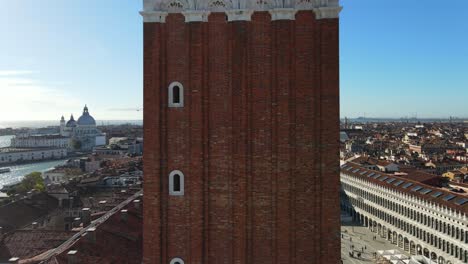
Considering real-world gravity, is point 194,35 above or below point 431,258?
above

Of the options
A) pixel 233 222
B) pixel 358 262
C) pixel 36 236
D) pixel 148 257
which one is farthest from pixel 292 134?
pixel 358 262

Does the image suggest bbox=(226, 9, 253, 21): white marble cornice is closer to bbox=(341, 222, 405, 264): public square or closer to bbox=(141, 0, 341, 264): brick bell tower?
bbox=(141, 0, 341, 264): brick bell tower

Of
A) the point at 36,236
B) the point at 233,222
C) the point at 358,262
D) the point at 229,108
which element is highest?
the point at 229,108

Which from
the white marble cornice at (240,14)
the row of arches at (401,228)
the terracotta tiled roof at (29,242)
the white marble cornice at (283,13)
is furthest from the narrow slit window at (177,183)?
the row of arches at (401,228)

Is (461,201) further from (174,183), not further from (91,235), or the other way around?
(174,183)

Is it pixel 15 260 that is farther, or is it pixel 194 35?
pixel 15 260

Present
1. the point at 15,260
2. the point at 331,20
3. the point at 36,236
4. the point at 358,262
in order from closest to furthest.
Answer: the point at 331,20 < the point at 15,260 < the point at 36,236 < the point at 358,262

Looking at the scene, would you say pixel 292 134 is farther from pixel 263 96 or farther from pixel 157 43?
pixel 157 43
